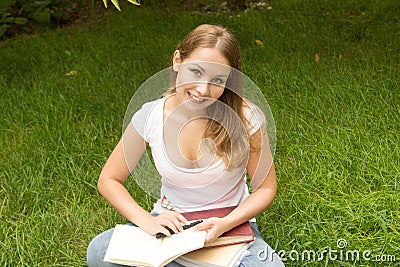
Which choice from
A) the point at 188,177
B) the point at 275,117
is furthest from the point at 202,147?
the point at 275,117

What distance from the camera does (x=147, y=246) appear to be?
183cm

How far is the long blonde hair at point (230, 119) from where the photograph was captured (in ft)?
6.09

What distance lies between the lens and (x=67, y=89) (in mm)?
3615

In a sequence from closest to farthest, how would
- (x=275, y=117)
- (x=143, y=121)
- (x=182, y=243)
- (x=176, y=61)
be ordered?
(x=182, y=243)
(x=176, y=61)
(x=143, y=121)
(x=275, y=117)

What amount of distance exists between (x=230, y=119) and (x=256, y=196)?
25 centimetres

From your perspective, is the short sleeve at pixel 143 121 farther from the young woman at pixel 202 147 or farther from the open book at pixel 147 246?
the open book at pixel 147 246

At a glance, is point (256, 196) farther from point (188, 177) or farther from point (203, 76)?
point (203, 76)

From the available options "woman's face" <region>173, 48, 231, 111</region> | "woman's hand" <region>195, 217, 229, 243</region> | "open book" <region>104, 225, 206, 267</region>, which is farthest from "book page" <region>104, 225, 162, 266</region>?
"woman's face" <region>173, 48, 231, 111</region>

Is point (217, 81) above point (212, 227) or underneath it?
above

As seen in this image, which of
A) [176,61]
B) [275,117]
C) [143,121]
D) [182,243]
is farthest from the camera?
[275,117]

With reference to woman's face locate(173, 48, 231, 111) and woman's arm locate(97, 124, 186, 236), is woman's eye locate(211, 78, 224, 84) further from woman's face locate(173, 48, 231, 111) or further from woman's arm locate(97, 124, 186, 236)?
woman's arm locate(97, 124, 186, 236)

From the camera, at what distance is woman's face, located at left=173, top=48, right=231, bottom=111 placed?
5.85 feet

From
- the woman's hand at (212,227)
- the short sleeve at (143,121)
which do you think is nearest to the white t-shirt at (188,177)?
the short sleeve at (143,121)

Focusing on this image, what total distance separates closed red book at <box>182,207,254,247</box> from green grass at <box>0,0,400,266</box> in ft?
0.99
